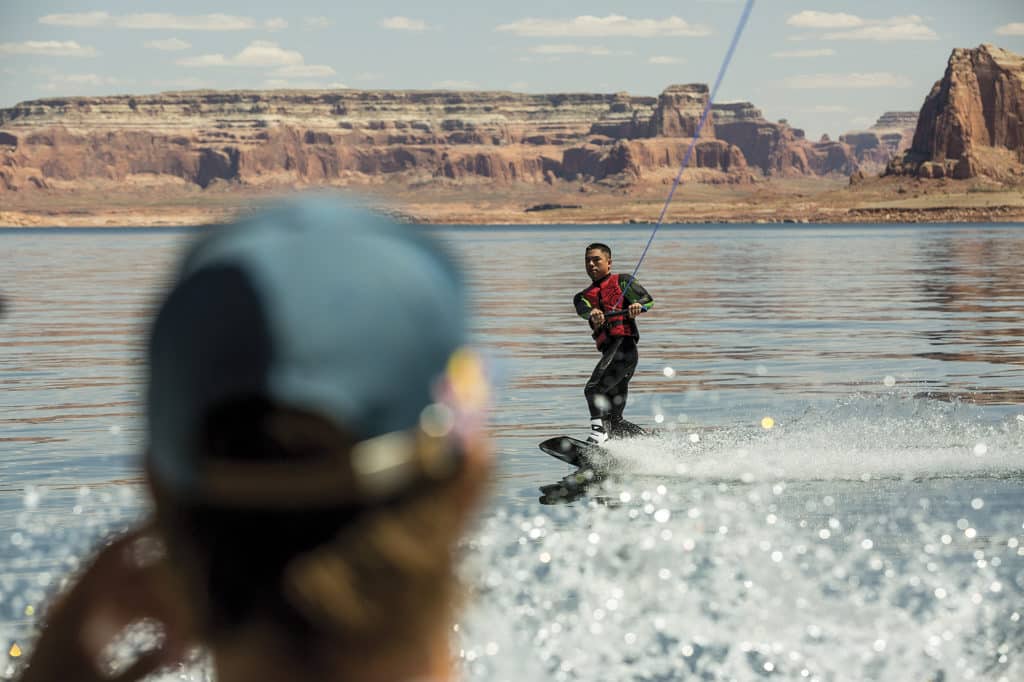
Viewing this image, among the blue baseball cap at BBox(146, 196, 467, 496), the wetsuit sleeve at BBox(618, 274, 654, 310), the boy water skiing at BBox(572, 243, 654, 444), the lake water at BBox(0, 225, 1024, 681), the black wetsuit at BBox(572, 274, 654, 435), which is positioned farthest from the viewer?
the black wetsuit at BBox(572, 274, 654, 435)

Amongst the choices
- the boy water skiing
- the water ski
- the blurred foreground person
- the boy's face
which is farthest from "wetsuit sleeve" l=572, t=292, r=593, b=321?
the blurred foreground person

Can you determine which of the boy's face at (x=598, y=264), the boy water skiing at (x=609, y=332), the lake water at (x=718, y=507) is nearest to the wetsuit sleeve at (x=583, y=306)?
the boy water skiing at (x=609, y=332)

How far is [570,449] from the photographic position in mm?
12086

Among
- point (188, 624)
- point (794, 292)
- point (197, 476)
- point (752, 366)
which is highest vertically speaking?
point (197, 476)

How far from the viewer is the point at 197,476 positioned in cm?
89

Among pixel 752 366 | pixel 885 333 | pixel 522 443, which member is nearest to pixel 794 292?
pixel 885 333

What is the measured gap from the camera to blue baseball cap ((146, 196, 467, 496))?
87 cm

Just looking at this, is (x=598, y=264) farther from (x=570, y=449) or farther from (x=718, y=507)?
(x=718, y=507)

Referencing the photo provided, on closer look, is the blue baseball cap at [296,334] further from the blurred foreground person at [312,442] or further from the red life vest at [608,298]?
the red life vest at [608,298]

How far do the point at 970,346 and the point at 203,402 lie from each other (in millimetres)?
23316

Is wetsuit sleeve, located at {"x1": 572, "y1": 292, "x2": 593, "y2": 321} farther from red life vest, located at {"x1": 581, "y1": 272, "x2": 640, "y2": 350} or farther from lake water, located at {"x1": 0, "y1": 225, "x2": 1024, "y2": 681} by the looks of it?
lake water, located at {"x1": 0, "y1": 225, "x2": 1024, "y2": 681}

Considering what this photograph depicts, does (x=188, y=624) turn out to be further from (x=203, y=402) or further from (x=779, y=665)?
(x=779, y=665)

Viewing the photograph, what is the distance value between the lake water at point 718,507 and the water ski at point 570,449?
15 cm

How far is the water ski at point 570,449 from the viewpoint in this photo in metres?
12.0
